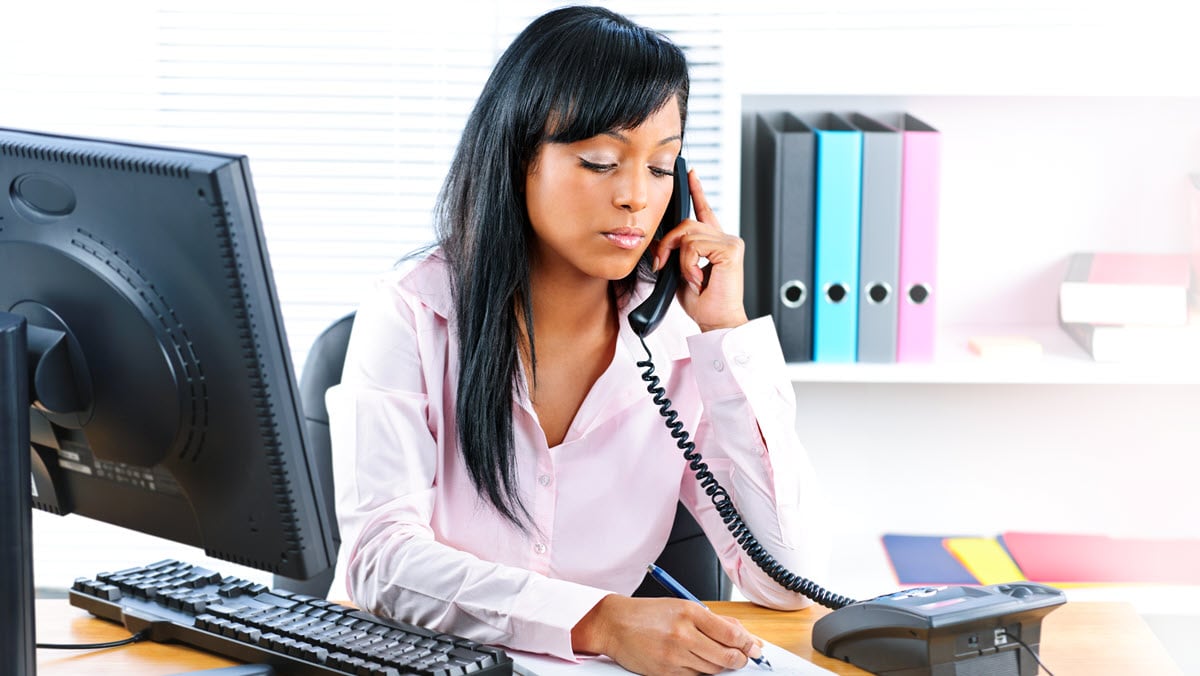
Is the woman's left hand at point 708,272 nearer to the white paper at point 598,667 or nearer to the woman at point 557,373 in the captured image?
the woman at point 557,373

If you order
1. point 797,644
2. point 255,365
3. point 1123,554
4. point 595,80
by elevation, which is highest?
point 595,80

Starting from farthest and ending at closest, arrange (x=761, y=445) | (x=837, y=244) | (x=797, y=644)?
(x=837, y=244) → (x=761, y=445) → (x=797, y=644)

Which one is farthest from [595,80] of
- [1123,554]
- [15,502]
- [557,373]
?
[1123,554]

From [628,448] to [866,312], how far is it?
2.24 ft

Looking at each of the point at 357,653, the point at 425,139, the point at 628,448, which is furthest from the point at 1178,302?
the point at 357,653

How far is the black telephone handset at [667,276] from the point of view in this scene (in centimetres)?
157

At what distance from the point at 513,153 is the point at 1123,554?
62.0 inches

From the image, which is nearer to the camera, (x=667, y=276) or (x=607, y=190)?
(x=607, y=190)

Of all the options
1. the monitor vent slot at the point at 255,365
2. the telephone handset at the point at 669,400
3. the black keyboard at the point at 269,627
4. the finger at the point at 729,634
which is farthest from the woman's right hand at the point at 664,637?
the monitor vent slot at the point at 255,365

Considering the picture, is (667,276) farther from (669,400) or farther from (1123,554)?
(1123,554)

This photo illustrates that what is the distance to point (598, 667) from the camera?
1.16 m

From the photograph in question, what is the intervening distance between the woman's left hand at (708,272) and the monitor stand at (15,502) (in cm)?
86

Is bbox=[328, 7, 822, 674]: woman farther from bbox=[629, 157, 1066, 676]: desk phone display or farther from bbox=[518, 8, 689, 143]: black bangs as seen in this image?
bbox=[629, 157, 1066, 676]: desk phone display

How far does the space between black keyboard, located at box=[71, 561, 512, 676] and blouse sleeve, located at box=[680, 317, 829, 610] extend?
1.56ft
